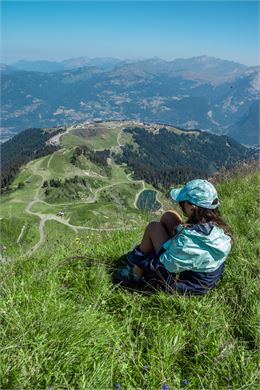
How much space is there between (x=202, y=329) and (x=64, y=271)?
2484 millimetres

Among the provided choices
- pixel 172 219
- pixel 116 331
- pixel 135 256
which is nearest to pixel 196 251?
pixel 172 219

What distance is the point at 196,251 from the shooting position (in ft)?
18.3

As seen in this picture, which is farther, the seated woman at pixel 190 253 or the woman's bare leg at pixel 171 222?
the woman's bare leg at pixel 171 222

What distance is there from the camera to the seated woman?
5.55 m

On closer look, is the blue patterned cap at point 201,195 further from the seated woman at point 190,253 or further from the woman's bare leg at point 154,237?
the woman's bare leg at point 154,237

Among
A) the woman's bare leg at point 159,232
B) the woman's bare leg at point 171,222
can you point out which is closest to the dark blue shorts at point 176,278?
the woman's bare leg at point 159,232

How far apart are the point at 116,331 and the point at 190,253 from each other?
1711 millimetres

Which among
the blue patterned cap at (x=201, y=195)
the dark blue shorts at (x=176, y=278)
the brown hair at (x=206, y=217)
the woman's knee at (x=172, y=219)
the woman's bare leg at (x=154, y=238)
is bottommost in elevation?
the dark blue shorts at (x=176, y=278)

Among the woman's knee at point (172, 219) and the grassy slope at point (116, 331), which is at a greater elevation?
the woman's knee at point (172, 219)

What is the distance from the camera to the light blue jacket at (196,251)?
5566 millimetres

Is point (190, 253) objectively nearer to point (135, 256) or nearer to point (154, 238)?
point (154, 238)

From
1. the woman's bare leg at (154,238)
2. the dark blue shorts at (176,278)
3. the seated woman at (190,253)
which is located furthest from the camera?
the woman's bare leg at (154,238)

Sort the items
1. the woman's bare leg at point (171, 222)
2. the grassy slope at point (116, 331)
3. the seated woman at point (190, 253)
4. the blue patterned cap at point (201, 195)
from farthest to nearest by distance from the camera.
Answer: the woman's bare leg at point (171, 222)
the blue patterned cap at point (201, 195)
the seated woman at point (190, 253)
the grassy slope at point (116, 331)

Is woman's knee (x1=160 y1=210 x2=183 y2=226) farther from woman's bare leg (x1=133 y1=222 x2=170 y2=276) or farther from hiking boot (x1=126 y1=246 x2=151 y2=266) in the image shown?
hiking boot (x1=126 y1=246 x2=151 y2=266)
